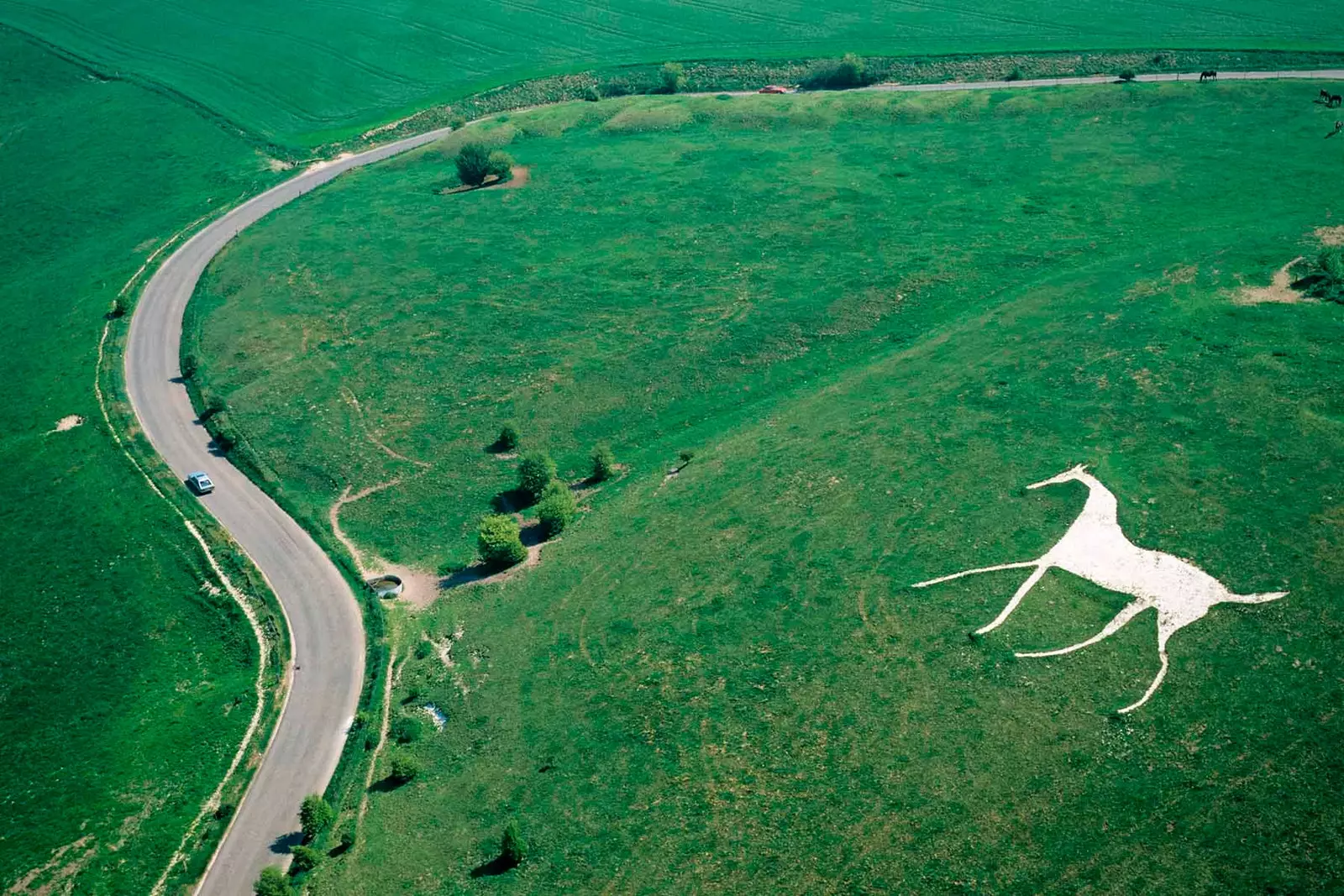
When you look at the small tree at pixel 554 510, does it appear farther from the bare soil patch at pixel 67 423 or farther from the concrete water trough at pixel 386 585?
the bare soil patch at pixel 67 423

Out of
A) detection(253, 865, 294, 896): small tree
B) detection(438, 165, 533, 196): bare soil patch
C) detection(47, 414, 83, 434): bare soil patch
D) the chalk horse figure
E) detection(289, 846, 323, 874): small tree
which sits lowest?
detection(289, 846, 323, 874): small tree

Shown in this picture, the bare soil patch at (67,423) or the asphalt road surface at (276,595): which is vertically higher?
the bare soil patch at (67,423)

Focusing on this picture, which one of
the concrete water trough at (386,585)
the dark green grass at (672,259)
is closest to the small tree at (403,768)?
the concrete water trough at (386,585)

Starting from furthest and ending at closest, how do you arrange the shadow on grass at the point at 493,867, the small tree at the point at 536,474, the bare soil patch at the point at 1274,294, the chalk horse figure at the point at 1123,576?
the bare soil patch at the point at 1274,294, the small tree at the point at 536,474, the chalk horse figure at the point at 1123,576, the shadow on grass at the point at 493,867

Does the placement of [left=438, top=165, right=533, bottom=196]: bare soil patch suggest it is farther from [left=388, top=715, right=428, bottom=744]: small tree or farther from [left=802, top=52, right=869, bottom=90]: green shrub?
[left=388, top=715, right=428, bottom=744]: small tree

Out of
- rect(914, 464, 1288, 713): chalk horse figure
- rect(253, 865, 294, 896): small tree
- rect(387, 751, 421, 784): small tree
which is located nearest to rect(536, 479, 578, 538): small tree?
rect(387, 751, 421, 784): small tree

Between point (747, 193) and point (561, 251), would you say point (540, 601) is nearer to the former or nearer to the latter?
point (561, 251)

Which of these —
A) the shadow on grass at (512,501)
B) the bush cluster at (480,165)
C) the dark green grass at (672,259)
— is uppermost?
the bush cluster at (480,165)
